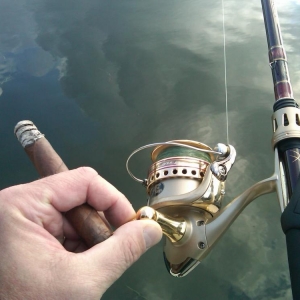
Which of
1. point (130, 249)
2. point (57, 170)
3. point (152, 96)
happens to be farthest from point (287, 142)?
point (152, 96)

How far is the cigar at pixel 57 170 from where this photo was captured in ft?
3.28

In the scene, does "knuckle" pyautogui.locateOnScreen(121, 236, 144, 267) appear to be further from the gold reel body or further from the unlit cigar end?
the unlit cigar end

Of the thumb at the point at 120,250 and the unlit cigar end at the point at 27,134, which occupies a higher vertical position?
the unlit cigar end at the point at 27,134

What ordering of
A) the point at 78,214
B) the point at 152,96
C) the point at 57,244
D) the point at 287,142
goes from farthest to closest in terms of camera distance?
the point at 152,96 < the point at 287,142 < the point at 78,214 < the point at 57,244

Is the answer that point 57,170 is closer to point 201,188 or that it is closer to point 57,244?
point 57,244

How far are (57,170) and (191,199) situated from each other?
0.45 meters

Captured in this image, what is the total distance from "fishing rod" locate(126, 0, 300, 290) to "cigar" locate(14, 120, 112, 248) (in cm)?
17

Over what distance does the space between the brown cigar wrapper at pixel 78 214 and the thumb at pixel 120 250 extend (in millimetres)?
58

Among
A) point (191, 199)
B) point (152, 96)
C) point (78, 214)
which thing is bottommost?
point (78, 214)

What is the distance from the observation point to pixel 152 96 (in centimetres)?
263

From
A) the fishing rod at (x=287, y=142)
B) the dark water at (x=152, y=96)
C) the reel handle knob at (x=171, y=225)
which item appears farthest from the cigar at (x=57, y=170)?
the dark water at (x=152, y=96)

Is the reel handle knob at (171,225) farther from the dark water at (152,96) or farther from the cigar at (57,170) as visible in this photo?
the dark water at (152,96)

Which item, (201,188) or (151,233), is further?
(201,188)

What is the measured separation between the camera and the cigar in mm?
1001
